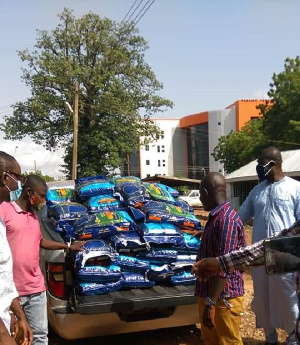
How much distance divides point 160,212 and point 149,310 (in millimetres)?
1005

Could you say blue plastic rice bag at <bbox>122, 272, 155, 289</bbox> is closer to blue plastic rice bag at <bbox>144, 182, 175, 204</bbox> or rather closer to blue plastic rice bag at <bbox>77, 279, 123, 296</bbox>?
blue plastic rice bag at <bbox>77, 279, 123, 296</bbox>

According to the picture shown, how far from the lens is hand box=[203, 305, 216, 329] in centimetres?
290

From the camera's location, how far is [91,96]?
2878 cm

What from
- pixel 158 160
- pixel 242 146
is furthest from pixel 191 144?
pixel 242 146

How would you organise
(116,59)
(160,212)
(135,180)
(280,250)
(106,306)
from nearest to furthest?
(280,250), (106,306), (160,212), (135,180), (116,59)

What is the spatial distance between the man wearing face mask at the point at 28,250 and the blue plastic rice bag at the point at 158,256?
1077mm

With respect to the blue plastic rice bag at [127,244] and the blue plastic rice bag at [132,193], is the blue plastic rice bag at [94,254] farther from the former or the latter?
the blue plastic rice bag at [132,193]

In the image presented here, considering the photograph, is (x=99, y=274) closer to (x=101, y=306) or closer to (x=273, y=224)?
(x=101, y=306)

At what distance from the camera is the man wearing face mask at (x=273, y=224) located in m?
3.65

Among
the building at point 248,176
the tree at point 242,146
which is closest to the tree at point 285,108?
the tree at point 242,146

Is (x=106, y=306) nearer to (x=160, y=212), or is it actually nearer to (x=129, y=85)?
(x=160, y=212)

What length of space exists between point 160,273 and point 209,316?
1.23m

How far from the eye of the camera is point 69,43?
98.0ft

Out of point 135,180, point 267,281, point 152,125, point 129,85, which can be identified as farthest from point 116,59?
point 267,281
